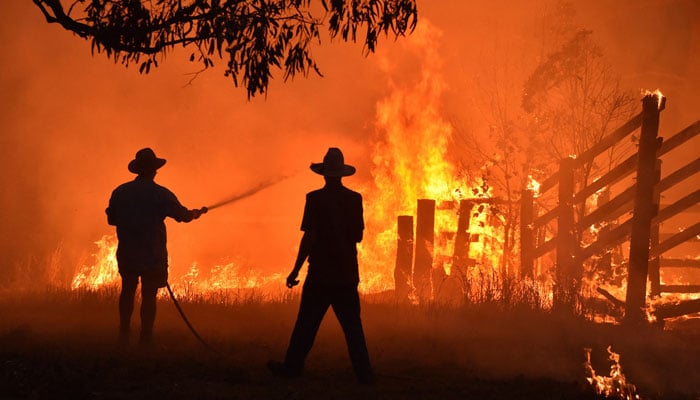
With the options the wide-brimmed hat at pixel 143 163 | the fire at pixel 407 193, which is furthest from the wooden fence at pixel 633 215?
the wide-brimmed hat at pixel 143 163

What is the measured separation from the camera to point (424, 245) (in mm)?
13508

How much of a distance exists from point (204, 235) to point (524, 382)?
23.5 m

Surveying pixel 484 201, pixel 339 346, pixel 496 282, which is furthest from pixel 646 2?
pixel 339 346

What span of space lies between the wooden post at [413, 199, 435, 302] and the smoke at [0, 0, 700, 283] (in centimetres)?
1075

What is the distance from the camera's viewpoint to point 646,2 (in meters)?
36.9

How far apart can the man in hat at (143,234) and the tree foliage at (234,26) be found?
1.29 metres

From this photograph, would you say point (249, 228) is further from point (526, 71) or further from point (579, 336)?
point (579, 336)

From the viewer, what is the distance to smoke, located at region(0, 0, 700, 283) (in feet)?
87.5

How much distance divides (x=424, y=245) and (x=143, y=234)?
19.7 feet

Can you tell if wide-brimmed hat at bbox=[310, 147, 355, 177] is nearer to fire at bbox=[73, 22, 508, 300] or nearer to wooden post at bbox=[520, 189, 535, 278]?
wooden post at bbox=[520, 189, 535, 278]

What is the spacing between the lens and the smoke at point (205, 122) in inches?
1049

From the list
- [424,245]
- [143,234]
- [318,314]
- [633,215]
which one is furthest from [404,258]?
[318,314]

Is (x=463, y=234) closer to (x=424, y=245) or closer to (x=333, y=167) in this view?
(x=424, y=245)

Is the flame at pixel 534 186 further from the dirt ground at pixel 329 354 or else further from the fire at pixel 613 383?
the fire at pixel 613 383
